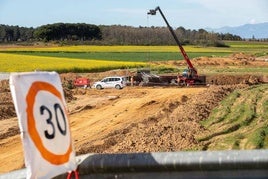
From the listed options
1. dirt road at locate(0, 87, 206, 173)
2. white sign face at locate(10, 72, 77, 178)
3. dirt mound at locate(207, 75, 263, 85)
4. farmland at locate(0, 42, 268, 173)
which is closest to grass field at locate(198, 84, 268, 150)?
farmland at locate(0, 42, 268, 173)

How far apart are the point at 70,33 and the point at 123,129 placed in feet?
413

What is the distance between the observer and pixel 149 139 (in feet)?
52.6

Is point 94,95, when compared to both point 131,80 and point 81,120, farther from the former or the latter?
point 81,120

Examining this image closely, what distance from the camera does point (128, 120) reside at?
23.3 metres

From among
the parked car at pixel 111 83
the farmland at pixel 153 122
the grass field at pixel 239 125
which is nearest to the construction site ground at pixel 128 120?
the farmland at pixel 153 122

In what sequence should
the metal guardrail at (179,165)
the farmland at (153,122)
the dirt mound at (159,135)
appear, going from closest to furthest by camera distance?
the metal guardrail at (179,165), the dirt mound at (159,135), the farmland at (153,122)

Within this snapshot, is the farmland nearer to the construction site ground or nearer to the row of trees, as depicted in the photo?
the construction site ground

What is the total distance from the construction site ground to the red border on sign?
1103 centimetres

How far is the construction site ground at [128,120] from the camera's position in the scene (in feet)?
51.3

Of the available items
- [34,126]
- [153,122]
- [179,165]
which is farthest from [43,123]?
[153,122]

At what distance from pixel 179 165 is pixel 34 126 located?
45.7 inches

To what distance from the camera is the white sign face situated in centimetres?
324

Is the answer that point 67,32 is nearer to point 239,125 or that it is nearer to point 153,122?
point 153,122

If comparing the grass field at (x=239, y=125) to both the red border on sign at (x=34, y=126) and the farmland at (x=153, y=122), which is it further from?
the red border on sign at (x=34, y=126)
